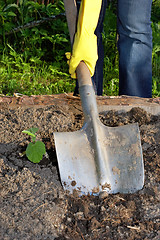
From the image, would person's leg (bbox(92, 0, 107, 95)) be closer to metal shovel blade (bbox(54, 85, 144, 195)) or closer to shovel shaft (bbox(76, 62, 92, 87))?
shovel shaft (bbox(76, 62, 92, 87))

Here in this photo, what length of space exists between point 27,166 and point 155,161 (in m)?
0.67

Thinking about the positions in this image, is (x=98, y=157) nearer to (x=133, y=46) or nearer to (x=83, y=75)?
(x=83, y=75)

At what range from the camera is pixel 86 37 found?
1.94m

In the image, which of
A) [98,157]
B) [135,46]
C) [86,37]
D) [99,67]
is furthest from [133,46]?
[98,157]

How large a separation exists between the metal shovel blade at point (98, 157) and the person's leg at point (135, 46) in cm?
76

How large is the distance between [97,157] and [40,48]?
1.87 meters

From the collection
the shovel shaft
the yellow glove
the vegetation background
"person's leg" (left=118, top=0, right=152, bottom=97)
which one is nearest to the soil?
the shovel shaft

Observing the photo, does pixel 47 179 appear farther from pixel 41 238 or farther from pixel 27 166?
pixel 41 238

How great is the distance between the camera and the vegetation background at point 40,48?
9.91 ft

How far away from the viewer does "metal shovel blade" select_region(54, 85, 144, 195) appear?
165 cm

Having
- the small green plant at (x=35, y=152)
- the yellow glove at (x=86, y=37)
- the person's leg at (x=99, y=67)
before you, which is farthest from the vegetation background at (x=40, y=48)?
the small green plant at (x=35, y=152)

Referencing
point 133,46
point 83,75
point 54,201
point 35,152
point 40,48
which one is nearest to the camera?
point 54,201

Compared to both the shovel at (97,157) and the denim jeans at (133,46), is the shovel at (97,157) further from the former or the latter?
the denim jeans at (133,46)

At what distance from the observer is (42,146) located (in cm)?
168
